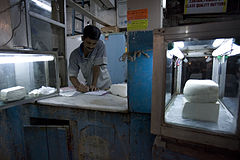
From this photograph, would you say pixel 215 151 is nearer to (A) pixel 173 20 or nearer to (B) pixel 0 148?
(A) pixel 173 20

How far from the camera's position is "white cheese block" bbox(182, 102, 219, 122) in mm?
795

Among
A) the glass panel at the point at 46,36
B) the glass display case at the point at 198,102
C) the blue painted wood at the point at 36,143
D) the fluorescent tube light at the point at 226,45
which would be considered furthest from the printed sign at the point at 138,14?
the glass panel at the point at 46,36

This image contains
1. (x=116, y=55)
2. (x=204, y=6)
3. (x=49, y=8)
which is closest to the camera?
(x=204, y=6)

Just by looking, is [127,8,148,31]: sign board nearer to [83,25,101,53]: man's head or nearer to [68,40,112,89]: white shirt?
[83,25,101,53]: man's head

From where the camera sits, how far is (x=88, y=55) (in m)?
2.17

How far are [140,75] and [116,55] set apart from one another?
84.2 inches

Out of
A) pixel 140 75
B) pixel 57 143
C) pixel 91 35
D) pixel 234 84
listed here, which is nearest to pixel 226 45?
pixel 234 84

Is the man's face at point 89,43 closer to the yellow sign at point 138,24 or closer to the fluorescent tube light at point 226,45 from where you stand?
the yellow sign at point 138,24

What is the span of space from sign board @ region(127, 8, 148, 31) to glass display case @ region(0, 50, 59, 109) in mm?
1103

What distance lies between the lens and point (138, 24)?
0.91 m

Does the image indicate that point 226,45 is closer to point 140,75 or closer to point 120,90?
point 140,75

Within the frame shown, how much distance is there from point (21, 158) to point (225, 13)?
2357 millimetres

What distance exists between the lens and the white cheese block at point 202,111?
0.79 meters

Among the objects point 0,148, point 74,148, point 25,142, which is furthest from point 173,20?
point 0,148
